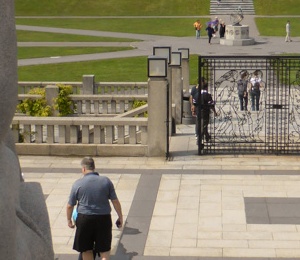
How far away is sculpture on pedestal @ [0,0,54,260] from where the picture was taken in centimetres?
428

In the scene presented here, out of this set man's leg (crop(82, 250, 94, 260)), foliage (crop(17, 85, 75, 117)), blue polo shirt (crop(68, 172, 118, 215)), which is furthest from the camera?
foliage (crop(17, 85, 75, 117))

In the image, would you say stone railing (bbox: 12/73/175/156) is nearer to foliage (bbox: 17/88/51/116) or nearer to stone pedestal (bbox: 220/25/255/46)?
foliage (bbox: 17/88/51/116)

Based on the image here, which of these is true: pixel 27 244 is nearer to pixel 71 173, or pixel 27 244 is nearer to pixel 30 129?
pixel 71 173

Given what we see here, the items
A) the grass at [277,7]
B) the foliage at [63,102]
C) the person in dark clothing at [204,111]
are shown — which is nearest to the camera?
the person in dark clothing at [204,111]

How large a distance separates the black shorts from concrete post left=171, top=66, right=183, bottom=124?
14.1 metres

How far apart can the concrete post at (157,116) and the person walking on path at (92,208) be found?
862cm

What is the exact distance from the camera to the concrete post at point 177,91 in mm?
24094

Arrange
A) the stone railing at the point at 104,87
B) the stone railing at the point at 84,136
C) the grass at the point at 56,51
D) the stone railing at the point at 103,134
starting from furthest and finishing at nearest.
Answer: the grass at the point at 56,51
the stone railing at the point at 104,87
the stone railing at the point at 84,136
the stone railing at the point at 103,134

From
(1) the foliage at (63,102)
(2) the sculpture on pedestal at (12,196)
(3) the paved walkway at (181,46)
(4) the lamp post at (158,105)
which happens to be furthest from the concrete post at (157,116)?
(3) the paved walkway at (181,46)

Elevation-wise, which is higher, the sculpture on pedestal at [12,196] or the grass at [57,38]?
the sculpture on pedestal at [12,196]

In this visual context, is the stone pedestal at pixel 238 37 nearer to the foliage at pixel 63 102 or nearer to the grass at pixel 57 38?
the grass at pixel 57 38

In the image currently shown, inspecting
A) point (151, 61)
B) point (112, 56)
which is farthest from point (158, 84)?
point (112, 56)

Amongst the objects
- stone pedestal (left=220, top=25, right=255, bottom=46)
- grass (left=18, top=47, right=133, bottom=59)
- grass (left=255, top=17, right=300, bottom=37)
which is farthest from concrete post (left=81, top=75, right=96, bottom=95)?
grass (left=255, top=17, right=300, bottom=37)

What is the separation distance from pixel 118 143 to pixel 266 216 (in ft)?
19.6
